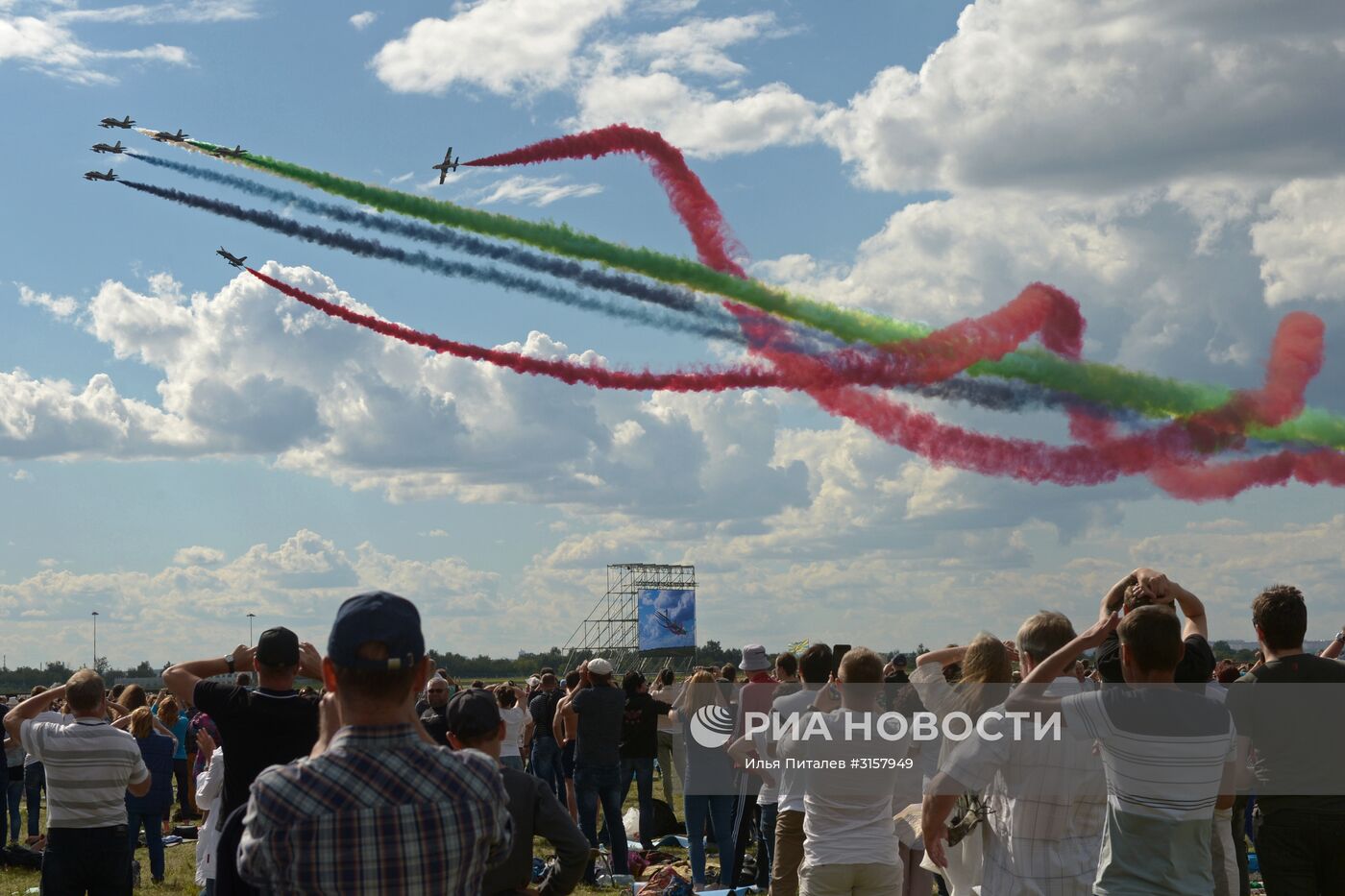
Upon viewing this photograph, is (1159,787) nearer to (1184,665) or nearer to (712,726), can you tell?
(1184,665)

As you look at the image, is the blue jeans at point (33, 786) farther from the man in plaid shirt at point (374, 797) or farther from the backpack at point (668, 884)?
the man in plaid shirt at point (374, 797)

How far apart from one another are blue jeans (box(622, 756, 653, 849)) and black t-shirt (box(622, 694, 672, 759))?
87mm

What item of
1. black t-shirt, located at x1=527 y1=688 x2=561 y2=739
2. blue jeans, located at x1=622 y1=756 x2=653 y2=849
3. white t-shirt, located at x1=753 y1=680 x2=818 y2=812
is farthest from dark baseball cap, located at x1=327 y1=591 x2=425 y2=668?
black t-shirt, located at x1=527 y1=688 x2=561 y2=739

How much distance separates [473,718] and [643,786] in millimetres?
10836

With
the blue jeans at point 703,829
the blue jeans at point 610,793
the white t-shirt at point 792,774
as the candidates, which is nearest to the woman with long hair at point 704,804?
the blue jeans at point 703,829

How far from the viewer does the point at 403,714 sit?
317cm

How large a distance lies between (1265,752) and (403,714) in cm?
490

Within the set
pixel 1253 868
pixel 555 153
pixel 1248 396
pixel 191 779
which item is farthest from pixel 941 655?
pixel 1248 396

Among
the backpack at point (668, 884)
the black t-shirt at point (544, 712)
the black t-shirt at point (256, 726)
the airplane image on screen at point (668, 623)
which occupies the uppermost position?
the black t-shirt at point (256, 726)

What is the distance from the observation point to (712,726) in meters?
13.1

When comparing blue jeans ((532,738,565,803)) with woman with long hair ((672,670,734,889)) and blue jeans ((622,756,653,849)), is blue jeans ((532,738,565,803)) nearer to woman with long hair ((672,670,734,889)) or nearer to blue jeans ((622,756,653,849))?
blue jeans ((622,756,653,849))

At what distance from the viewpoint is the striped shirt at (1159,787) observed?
498 centimetres

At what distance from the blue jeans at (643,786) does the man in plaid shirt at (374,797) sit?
38.8 feet

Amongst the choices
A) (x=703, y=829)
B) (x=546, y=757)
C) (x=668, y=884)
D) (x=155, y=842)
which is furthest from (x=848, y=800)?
(x=546, y=757)
